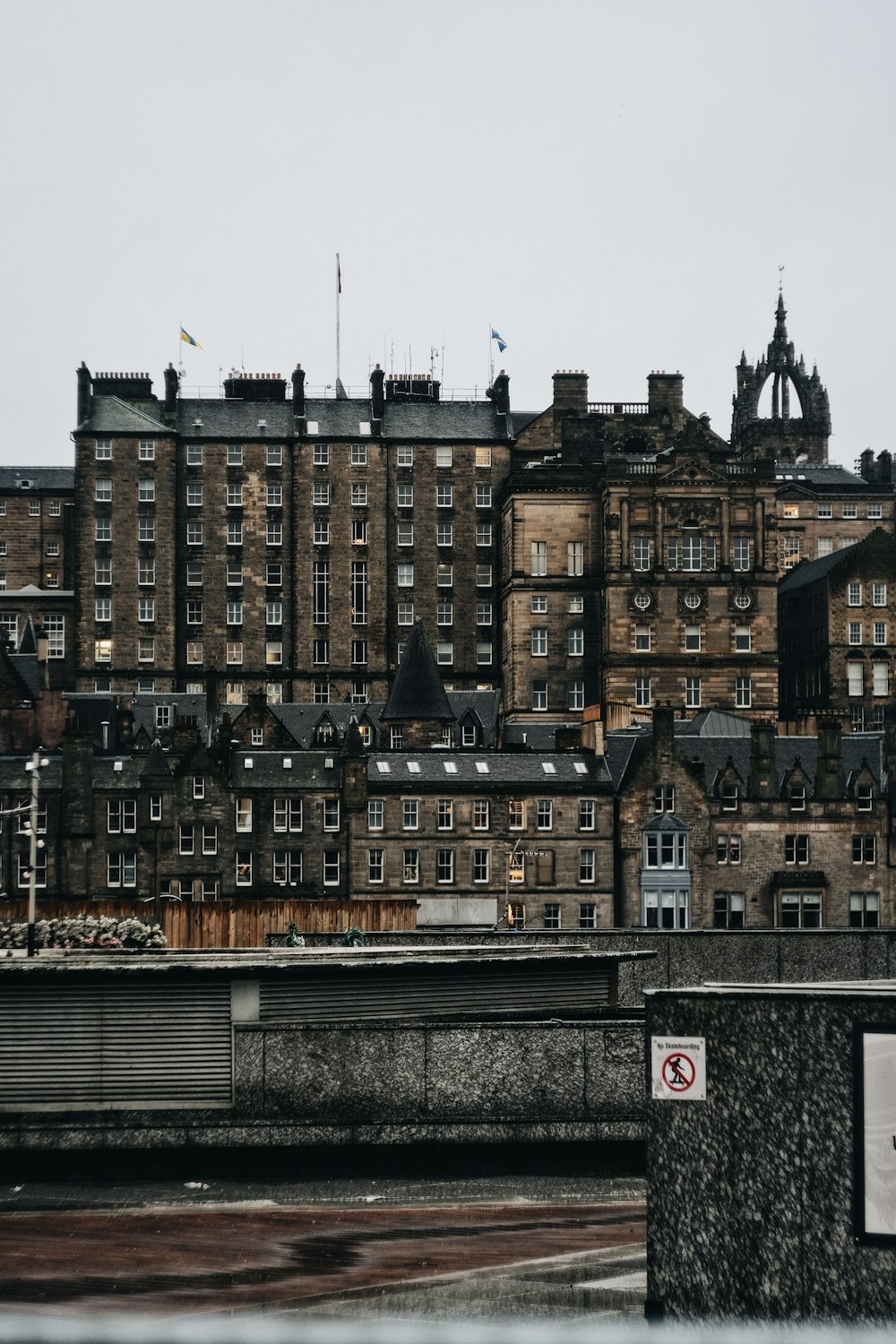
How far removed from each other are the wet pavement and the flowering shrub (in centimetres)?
2001

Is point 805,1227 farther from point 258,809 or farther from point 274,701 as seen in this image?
point 274,701

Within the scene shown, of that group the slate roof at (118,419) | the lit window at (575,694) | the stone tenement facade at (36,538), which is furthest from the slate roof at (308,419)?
the lit window at (575,694)

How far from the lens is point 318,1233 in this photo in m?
24.3

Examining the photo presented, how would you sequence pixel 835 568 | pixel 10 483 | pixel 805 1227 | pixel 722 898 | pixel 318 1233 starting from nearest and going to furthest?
pixel 805 1227
pixel 318 1233
pixel 722 898
pixel 835 568
pixel 10 483

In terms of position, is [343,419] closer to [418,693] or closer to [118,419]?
[118,419]

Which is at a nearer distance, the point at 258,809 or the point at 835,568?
the point at 258,809

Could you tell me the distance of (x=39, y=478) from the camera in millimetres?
151750

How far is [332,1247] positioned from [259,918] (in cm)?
3563

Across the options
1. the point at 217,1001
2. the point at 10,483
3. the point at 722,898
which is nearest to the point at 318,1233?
the point at 217,1001

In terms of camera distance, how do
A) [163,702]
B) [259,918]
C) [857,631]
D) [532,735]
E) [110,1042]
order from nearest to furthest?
[110,1042] → [259,918] → [532,735] → [163,702] → [857,631]

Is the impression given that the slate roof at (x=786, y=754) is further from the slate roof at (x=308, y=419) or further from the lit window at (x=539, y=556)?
the slate roof at (x=308, y=419)

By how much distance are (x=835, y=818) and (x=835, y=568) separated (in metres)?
36.8

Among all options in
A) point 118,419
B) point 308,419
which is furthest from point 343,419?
point 118,419

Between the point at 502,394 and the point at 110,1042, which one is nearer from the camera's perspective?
the point at 110,1042
